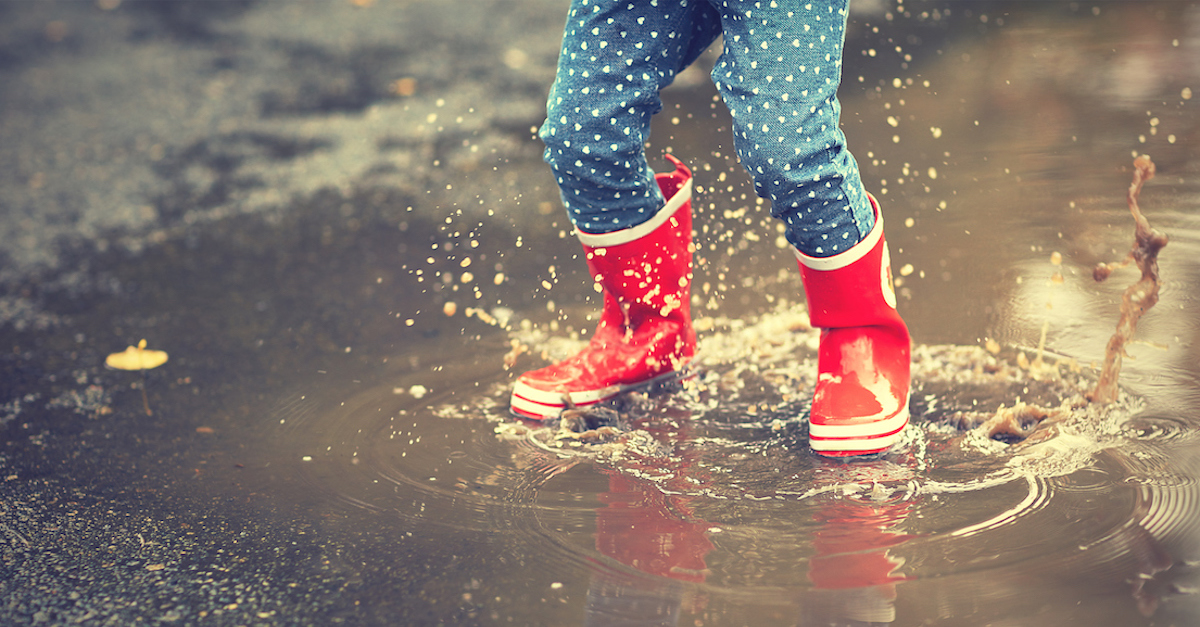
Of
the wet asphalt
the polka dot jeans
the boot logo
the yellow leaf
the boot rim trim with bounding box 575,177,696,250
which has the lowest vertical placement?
the yellow leaf

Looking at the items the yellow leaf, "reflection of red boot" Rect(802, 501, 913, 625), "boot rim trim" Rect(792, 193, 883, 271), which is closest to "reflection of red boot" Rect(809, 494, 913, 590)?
"reflection of red boot" Rect(802, 501, 913, 625)

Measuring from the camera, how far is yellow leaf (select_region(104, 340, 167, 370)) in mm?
2271

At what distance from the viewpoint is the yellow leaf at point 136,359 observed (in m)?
2.27

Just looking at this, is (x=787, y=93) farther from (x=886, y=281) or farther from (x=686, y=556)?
(x=686, y=556)

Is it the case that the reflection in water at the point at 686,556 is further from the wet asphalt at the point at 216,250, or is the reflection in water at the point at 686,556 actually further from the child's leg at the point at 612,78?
the child's leg at the point at 612,78

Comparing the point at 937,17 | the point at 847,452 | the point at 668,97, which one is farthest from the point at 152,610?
the point at 937,17

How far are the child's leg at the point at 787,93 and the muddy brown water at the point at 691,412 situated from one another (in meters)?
0.45

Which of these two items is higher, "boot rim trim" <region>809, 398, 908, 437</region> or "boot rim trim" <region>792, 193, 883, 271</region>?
"boot rim trim" <region>792, 193, 883, 271</region>

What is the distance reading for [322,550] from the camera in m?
1.51

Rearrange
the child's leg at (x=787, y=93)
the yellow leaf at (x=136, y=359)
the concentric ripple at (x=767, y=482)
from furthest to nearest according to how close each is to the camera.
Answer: the yellow leaf at (x=136, y=359)
the child's leg at (x=787, y=93)
the concentric ripple at (x=767, y=482)

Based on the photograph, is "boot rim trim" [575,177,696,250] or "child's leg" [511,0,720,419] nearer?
"child's leg" [511,0,720,419]

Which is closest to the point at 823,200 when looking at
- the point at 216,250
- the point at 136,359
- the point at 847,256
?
the point at 847,256

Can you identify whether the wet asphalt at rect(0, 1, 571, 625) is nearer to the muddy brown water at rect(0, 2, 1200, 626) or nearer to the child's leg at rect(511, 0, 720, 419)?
the muddy brown water at rect(0, 2, 1200, 626)

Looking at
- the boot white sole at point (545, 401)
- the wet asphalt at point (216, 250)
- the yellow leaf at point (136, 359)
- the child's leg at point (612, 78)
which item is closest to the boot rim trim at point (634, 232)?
the child's leg at point (612, 78)
